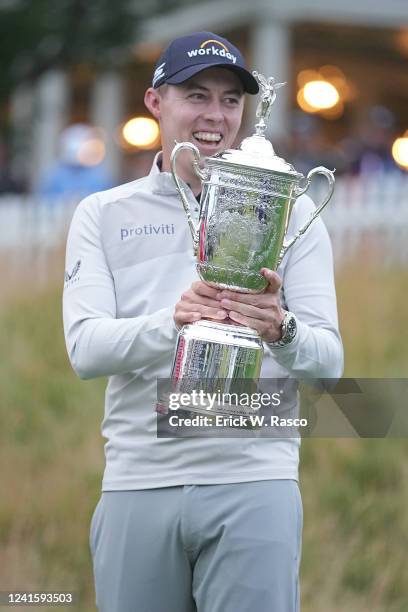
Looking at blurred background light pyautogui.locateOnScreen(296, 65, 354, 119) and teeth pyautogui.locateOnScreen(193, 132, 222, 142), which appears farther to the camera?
blurred background light pyautogui.locateOnScreen(296, 65, 354, 119)

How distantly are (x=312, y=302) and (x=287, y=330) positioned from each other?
0.23 metres

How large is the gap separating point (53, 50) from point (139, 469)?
976cm

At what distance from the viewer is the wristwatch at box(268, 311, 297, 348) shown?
9.40 feet

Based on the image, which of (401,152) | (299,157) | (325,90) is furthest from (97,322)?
(325,90)

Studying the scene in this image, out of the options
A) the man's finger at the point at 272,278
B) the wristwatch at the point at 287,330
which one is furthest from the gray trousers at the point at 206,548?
the man's finger at the point at 272,278

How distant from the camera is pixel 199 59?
10.2 ft

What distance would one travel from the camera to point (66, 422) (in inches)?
277

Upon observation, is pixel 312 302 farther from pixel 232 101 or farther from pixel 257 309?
pixel 232 101

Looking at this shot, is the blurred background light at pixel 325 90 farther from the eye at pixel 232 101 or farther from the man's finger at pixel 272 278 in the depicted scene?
the man's finger at pixel 272 278

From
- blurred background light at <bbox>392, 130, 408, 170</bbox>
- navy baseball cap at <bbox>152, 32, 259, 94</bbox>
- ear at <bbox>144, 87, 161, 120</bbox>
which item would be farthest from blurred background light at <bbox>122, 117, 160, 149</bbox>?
navy baseball cap at <bbox>152, 32, 259, 94</bbox>

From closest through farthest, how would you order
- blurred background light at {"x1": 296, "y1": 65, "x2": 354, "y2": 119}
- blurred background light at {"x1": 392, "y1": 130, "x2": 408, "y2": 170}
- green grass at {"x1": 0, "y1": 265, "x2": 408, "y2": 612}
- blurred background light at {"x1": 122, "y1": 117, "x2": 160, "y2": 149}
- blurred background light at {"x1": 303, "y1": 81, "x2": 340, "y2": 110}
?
green grass at {"x1": 0, "y1": 265, "x2": 408, "y2": 612} → blurred background light at {"x1": 392, "y1": 130, "x2": 408, "y2": 170} → blurred background light at {"x1": 303, "y1": 81, "x2": 340, "y2": 110} → blurred background light at {"x1": 296, "y1": 65, "x2": 354, "y2": 119} → blurred background light at {"x1": 122, "y1": 117, "x2": 160, "y2": 149}

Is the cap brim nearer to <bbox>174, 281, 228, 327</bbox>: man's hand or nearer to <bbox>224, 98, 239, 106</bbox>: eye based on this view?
<bbox>224, 98, 239, 106</bbox>: eye

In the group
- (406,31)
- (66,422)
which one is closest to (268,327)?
(66,422)

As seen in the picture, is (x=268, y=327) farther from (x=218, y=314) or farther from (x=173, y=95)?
(x=173, y=95)
